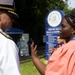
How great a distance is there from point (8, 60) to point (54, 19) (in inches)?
515

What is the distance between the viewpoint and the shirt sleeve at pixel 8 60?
257 cm

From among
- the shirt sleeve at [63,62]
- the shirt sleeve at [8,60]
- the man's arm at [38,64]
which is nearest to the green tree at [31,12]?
the man's arm at [38,64]

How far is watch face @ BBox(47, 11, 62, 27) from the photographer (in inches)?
606

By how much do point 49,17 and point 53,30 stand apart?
684mm

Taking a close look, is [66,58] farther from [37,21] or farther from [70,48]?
[37,21]

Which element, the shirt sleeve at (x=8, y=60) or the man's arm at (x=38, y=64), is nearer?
the shirt sleeve at (x=8, y=60)

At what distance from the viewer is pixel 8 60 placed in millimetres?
2602

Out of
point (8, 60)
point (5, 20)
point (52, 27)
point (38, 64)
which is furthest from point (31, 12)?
point (8, 60)

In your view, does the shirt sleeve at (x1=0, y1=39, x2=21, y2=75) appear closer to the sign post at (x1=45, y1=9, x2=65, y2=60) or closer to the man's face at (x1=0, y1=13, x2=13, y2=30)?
the man's face at (x1=0, y1=13, x2=13, y2=30)

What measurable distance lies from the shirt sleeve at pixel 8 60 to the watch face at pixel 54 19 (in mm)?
12715

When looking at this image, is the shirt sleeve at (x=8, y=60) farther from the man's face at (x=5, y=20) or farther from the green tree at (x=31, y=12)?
the green tree at (x=31, y=12)

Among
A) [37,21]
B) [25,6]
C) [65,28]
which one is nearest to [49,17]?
[65,28]

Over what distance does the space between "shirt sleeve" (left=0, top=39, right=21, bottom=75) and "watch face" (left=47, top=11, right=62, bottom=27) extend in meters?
12.7

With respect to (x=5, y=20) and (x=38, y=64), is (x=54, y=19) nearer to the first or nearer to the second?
(x=38, y=64)
